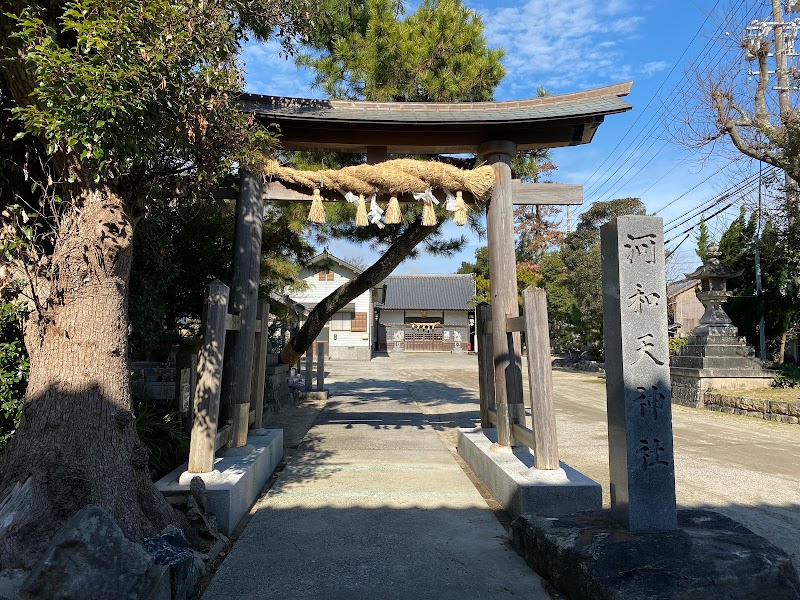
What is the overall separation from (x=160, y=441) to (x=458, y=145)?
4345mm

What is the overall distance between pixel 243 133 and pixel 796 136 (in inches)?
429

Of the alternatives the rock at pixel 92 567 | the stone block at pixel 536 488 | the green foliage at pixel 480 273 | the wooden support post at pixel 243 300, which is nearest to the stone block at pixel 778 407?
the stone block at pixel 536 488

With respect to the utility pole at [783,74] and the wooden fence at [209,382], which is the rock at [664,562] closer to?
the wooden fence at [209,382]

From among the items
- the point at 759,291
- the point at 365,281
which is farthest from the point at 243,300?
the point at 759,291

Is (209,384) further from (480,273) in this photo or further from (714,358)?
(480,273)

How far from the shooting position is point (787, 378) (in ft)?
40.1

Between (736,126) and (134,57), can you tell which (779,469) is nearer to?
(134,57)

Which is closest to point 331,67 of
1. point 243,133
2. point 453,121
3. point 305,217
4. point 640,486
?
point 305,217

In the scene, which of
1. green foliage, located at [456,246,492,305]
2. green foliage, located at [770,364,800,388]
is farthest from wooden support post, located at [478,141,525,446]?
green foliage, located at [456,246,492,305]

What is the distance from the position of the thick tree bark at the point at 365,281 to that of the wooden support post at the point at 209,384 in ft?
11.6

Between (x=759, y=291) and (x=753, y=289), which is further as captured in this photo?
(x=753, y=289)

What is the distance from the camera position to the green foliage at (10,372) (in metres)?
3.96

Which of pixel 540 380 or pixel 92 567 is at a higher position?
pixel 540 380

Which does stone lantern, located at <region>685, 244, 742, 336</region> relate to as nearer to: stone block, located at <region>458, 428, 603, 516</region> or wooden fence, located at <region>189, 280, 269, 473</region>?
stone block, located at <region>458, 428, 603, 516</region>
